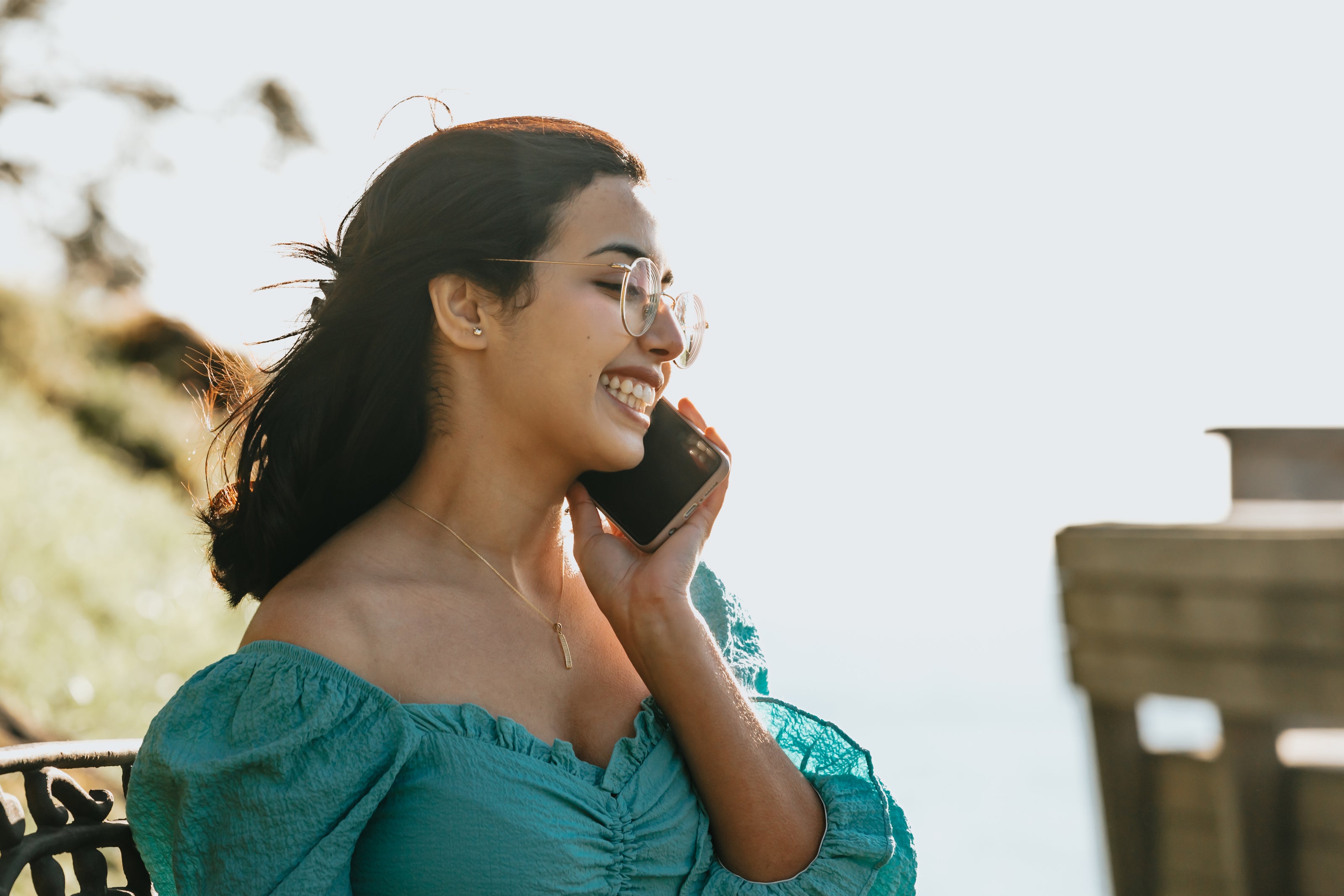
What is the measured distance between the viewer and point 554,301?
5.77 feet

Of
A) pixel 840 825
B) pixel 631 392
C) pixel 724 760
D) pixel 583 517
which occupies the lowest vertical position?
pixel 840 825

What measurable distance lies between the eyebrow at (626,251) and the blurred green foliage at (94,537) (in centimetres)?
96

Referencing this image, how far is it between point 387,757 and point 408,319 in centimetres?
72

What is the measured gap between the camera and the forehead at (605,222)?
70.2 inches

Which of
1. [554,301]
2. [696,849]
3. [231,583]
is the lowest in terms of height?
[696,849]

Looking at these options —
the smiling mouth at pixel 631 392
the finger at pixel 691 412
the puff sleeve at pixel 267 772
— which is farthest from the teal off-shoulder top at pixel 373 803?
the finger at pixel 691 412

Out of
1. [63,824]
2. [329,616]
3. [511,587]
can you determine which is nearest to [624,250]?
[511,587]

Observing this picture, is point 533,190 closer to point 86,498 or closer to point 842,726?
point 842,726

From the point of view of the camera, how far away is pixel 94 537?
21.7ft

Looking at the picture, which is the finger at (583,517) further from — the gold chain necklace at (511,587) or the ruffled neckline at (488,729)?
the ruffled neckline at (488,729)

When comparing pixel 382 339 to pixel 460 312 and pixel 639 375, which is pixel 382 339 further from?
pixel 639 375

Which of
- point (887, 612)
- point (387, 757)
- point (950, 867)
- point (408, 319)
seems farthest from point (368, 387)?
point (887, 612)

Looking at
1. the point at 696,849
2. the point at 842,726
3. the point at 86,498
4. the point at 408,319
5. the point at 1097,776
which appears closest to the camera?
the point at 696,849

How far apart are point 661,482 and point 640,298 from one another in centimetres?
34
